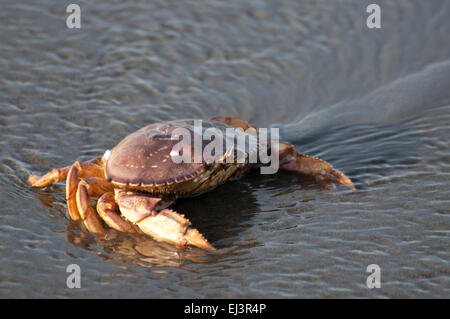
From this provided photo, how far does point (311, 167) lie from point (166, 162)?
160 cm

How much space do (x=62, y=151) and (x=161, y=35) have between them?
292 centimetres

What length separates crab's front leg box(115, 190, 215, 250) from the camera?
4.75m

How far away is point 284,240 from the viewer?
4.97 metres

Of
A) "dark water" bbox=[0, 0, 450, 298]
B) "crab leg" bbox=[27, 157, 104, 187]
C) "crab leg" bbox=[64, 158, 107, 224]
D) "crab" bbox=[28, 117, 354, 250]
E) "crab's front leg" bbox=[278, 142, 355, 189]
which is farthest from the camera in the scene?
"crab's front leg" bbox=[278, 142, 355, 189]

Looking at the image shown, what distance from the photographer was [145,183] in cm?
498

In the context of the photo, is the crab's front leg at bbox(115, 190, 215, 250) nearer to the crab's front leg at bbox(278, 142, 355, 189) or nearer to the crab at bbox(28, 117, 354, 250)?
the crab at bbox(28, 117, 354, 250)

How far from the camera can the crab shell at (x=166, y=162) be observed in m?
5.00

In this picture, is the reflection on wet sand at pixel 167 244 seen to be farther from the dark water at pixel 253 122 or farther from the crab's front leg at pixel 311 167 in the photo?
the crab's front leg at pixel 311 167

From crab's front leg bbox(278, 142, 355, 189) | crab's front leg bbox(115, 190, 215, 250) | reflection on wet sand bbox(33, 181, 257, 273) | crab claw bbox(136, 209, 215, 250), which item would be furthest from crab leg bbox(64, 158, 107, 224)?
crab's front leg bbox(278, 142, 355, 189)

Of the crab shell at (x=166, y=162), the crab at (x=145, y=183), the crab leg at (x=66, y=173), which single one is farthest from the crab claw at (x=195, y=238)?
the crab leg at (x=66, y=173)

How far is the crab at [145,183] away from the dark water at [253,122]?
15cm

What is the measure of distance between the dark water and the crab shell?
0.43 metres
